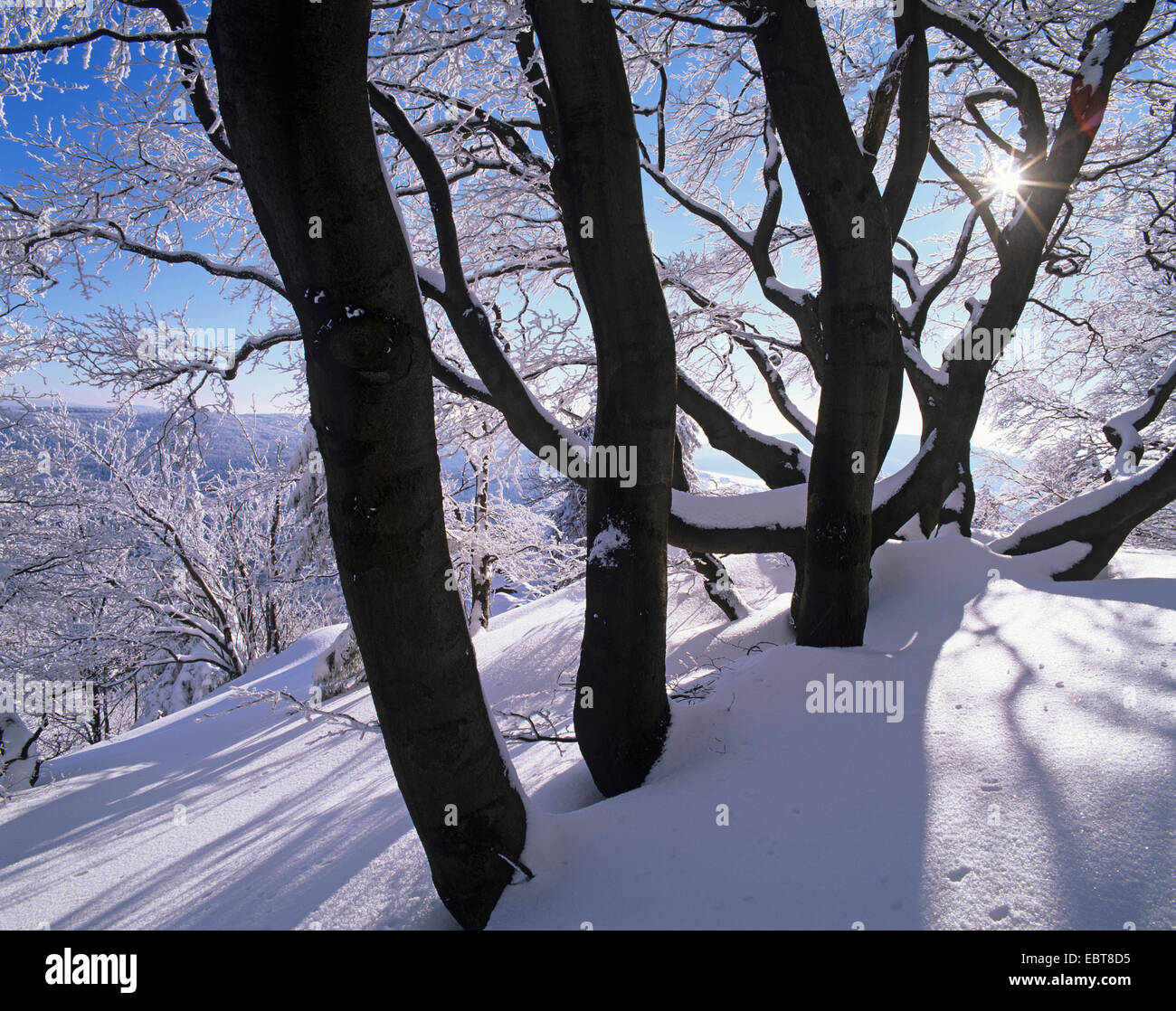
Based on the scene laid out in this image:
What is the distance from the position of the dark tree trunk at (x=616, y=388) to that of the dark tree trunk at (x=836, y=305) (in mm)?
1340

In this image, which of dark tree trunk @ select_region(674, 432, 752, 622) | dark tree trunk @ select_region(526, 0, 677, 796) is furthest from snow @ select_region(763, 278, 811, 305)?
dark tree trunk @ select_region(526, 0, 677, 796)

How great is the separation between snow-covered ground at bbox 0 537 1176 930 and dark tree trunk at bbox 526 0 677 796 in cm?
31

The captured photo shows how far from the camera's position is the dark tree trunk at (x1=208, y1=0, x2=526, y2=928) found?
143 centimetres

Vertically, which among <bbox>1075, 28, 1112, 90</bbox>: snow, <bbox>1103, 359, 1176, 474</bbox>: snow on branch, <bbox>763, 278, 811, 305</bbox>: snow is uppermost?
<bbox>1075, 28, 1112, 90</bbox>: snow

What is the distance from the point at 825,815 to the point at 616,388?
178 cm

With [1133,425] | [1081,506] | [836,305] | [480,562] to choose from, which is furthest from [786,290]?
[480,562]

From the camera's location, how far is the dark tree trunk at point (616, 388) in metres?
2.30

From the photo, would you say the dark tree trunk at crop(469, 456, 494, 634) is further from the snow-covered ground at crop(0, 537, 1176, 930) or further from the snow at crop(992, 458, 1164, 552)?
the snow at crop(992, 458, 1164, 552)

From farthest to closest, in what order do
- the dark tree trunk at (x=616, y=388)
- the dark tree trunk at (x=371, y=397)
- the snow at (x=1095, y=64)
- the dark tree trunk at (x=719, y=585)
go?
the dark tree trunk at (x=719, y=585), the snow at (x=1095, y=64), the dark tree trunk at (x=616, y=388), the dark tree trunk at (x=371, y=397)

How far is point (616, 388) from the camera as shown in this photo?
2.51 meters

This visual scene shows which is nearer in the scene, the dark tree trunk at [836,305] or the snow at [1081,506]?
the dark tree trunk at [836,305]

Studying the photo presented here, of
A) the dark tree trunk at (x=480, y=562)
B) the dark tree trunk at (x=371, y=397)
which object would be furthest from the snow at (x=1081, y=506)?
the dark tree trunk at (x=480, y=562)

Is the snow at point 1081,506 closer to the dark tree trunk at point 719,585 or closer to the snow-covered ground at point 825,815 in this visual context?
the snow-covered ground at point 825,815
